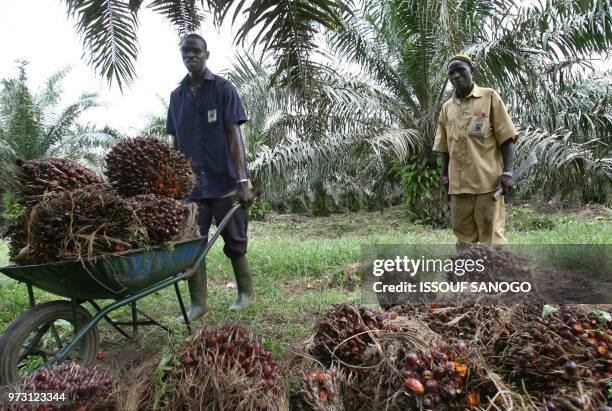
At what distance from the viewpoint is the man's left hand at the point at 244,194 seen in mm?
3451

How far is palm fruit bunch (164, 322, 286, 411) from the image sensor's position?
64.2 inches

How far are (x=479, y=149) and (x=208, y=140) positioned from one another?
2.04 m

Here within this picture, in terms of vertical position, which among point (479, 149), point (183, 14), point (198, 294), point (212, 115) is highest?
point (183, 14)

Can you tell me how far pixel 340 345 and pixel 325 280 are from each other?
3122mm

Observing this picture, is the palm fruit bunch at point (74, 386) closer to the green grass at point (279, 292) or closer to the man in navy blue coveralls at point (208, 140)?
the green grass at point (279, 292)

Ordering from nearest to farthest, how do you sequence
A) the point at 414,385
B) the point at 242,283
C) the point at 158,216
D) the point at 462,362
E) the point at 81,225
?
the point at 414,385 < the point at 462,362 < the point at 81,225 < the point at 158,216 < the point at 242,283

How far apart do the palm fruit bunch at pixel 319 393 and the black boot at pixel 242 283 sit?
Result: 7.49 ft

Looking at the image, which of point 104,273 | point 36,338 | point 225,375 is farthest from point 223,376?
point 36,338

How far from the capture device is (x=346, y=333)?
193 centimetres

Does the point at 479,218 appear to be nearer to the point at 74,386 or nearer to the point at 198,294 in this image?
the point at 198,294

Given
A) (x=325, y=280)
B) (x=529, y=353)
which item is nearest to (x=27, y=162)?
(x=529, y=353)

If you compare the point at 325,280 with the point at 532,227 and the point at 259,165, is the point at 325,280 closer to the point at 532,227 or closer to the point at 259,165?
the point at 259,165

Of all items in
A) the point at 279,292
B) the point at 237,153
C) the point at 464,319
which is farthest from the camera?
the point at 279,292

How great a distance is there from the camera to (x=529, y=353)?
1.67m
